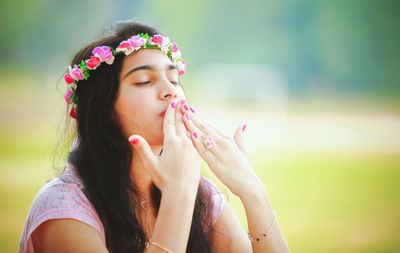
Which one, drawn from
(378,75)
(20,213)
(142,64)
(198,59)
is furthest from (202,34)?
(142,64)

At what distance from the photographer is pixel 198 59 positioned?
1183cm

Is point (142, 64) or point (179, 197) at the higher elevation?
point (142, 64)

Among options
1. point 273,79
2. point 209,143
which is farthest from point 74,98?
point 273,79

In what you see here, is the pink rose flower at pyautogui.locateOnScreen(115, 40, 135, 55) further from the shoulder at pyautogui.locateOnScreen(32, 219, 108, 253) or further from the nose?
the shoulder at pyautogui.locateOnScreen(32, 219, 108, 253)

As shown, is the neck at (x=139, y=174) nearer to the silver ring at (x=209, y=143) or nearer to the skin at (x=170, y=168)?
the skin at (x=170, y=168)

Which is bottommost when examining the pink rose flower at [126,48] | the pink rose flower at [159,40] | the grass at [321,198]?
the pink rose flower at [126,48]

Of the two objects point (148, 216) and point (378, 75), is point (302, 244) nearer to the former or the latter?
point (148, 216)

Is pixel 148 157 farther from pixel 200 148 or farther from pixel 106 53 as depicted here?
pixel 106 53

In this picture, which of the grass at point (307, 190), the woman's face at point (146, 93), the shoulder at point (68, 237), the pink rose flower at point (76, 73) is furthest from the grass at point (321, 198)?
the shoulder at point (68, 237)

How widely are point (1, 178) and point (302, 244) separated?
135 inches

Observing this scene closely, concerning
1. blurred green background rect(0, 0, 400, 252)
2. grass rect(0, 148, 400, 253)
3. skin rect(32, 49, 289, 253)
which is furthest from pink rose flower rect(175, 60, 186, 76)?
blurred green background rect(0, 0, 400, 252)

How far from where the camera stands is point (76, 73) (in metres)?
1.60

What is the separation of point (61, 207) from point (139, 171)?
1.03 ft

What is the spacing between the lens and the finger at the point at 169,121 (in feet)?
4.60
